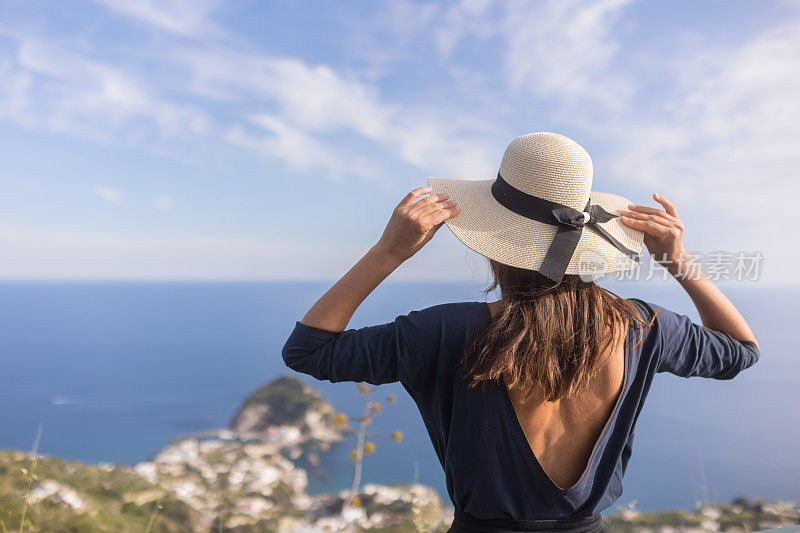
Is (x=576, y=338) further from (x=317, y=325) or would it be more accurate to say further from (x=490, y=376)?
(x=317, y=325)

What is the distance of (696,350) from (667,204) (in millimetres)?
301

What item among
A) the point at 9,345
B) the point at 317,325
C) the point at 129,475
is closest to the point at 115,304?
the point at 9,345

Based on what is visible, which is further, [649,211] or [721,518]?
[721,518]

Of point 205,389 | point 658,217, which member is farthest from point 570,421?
point 205,389

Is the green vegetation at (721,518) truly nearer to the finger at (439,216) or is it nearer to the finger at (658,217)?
the finger at (658,217)

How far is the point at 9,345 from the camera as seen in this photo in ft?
69.2

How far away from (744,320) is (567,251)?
0.57m

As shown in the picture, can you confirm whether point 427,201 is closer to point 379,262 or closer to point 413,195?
point 413,195

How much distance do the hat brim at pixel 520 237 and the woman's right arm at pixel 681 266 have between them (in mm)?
33

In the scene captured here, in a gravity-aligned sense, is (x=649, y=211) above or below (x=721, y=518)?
above

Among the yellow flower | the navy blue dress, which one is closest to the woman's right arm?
the navy blue dress

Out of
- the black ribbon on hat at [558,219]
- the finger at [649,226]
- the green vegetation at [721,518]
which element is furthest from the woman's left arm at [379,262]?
the green vegetation at [721,518]

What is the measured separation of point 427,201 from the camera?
85 centimetres

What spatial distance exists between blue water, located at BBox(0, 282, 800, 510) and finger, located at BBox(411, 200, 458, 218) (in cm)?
18
